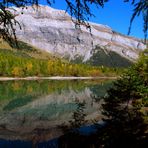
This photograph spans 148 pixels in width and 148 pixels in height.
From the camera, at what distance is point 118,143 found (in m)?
24.1

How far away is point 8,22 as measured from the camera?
10469 mm

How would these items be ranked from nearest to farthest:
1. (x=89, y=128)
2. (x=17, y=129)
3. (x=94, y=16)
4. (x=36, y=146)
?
(x=94, y=16), (x=36, y=146), (x=89, y=128), (x=17, y=129)

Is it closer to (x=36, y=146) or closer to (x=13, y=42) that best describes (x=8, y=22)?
(x=13, y=42)

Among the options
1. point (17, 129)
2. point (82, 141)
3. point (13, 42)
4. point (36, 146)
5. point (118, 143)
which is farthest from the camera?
point (17, 129)

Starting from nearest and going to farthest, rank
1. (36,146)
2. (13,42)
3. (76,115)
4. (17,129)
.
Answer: (13,42), (36,146), (17,129), (76,115)

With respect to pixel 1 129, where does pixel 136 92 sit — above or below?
above

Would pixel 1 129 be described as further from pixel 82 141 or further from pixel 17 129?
pixel 82 141

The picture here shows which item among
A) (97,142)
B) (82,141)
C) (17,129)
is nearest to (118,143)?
(97,142)

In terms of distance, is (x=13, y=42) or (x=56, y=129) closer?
(x=13, y=42)

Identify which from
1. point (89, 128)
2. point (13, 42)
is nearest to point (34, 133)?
point (89, 128)

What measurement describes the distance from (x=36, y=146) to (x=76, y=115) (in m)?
17.2

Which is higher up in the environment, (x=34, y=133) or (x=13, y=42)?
(x=13, y=42)

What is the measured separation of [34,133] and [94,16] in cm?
3562

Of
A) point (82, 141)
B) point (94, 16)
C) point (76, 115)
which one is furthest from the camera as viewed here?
point (76, 115)
